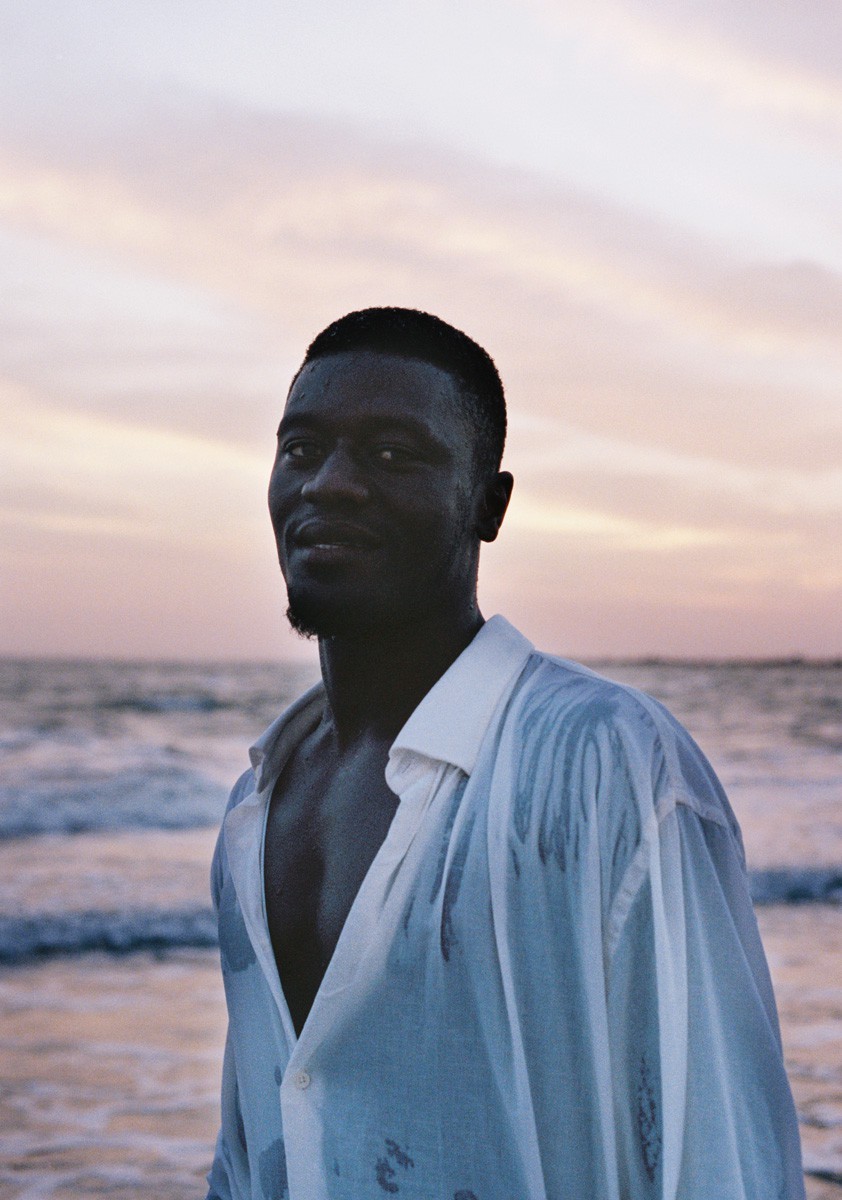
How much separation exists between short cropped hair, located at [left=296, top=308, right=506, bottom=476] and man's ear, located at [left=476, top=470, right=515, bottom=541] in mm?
27

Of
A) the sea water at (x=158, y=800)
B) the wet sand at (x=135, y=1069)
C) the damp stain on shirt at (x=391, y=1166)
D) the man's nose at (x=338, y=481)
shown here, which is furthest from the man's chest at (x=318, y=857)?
the sea water at (x=158, y=800)

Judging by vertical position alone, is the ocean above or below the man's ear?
A: below

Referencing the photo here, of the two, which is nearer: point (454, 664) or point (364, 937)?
point (364, 937)

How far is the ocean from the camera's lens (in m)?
5.32

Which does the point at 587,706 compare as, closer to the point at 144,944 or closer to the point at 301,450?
the point at 301,450

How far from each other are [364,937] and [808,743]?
24226 mm

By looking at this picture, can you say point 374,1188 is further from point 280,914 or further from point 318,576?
point 318,576

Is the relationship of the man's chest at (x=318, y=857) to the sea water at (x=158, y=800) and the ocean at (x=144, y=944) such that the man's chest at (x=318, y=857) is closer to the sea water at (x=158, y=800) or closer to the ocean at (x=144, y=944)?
the ocean at (x=144, y=944)

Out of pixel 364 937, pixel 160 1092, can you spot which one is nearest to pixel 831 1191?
pixel 160 1092

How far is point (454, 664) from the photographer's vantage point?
201 centimetres

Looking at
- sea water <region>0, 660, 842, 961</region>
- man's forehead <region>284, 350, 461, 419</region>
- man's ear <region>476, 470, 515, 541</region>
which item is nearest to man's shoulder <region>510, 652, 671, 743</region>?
man's ear <region>476, 470, 515, 541</region>

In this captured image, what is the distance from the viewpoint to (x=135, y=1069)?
6137 mm

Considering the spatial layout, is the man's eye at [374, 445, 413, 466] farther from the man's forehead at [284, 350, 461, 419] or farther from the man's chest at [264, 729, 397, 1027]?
the man's chest at [264, 729, 397, 1027]

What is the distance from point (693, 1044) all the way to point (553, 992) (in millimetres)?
192
